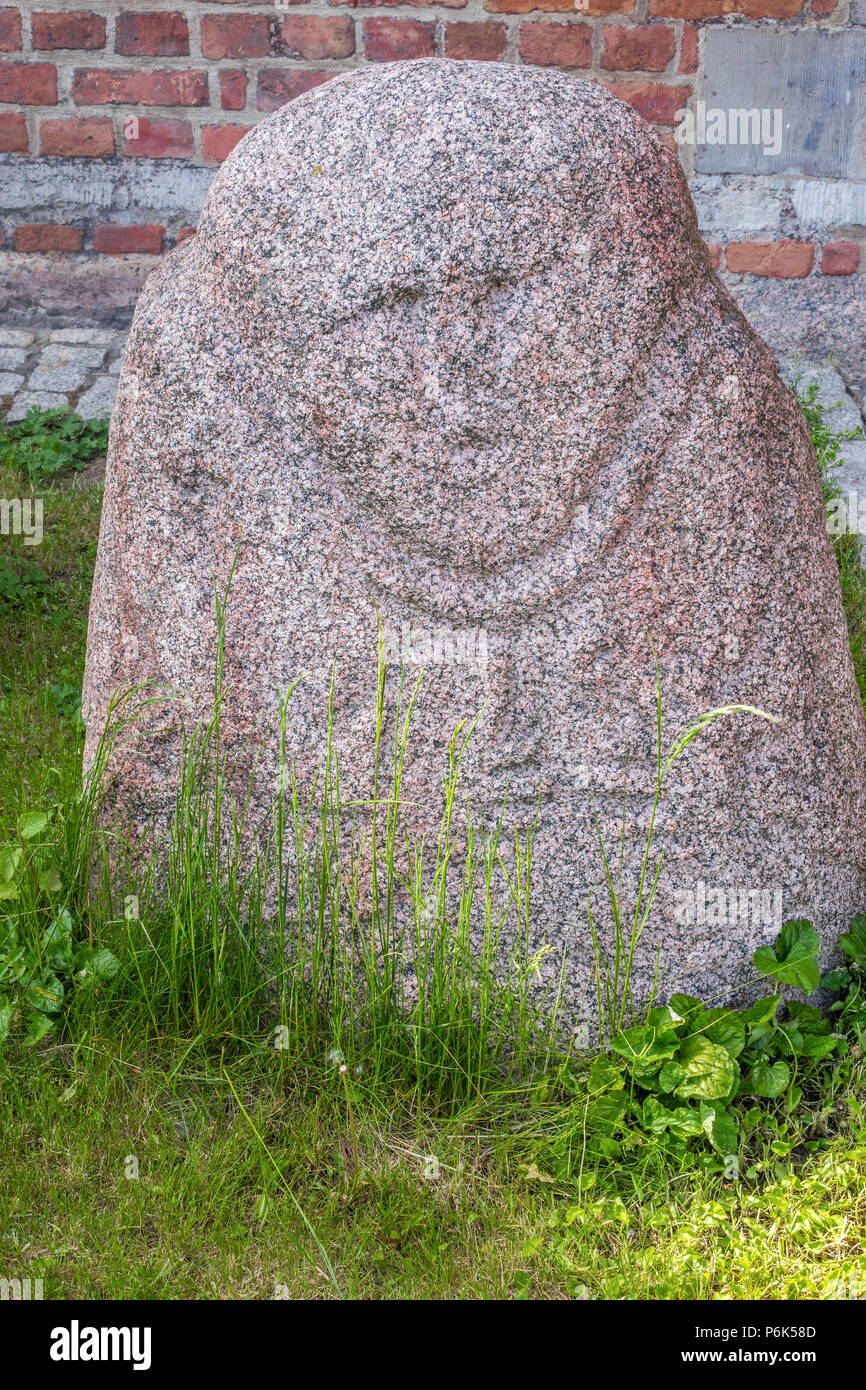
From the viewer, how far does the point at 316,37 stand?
17.0 feet

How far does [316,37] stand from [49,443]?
2070 mm

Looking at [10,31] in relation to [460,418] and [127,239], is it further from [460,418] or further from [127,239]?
[460,418]

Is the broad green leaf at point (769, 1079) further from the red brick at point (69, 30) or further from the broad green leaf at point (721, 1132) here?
the red brick at point (69, 30)

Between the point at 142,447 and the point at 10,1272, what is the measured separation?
1.38 m

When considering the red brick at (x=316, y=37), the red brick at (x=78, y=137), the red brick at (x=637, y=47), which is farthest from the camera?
the red brick at (x=78, y=137)

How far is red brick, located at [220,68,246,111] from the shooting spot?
526cm

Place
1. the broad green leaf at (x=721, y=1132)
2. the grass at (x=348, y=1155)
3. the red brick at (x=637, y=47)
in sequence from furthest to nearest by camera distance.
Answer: the red brick at (x=637, y=47), the broad green leaf at (x=721, y=1132), the grass at (x=348, y=1155)

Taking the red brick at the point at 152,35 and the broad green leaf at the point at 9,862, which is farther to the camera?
the red brick at the point at 152,35

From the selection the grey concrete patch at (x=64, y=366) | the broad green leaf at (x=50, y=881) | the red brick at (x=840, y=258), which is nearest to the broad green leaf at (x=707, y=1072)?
the broad green leaf at (x=50, y=881)

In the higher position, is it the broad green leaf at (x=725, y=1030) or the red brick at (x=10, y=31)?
the red brick at (x=10, y=31)

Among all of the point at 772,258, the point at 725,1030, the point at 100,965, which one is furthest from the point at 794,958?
the point at 772,258

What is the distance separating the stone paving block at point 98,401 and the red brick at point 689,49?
264cm

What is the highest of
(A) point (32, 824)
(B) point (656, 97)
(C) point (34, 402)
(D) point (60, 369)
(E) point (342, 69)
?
(E) point (342, 69)

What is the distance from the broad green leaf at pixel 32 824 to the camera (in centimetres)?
239
